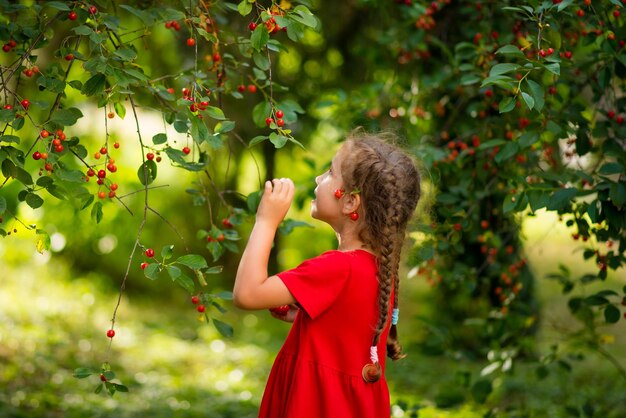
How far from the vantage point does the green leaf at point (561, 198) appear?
2.38m

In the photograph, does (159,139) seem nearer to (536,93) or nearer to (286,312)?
(286,312)

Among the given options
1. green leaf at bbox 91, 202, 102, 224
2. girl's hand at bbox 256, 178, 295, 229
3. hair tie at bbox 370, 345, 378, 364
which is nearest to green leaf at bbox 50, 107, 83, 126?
green leaf at bbox 91, 202, 102, 224

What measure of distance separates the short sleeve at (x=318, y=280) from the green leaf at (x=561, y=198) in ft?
2.65

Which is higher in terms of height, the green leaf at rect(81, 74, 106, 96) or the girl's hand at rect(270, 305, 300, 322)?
the green leaf at rect(81, 74, 106, 96)

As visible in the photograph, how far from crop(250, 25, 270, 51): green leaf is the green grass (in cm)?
158

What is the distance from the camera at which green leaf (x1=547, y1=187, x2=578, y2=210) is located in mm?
2377

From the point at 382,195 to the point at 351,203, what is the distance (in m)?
0.08

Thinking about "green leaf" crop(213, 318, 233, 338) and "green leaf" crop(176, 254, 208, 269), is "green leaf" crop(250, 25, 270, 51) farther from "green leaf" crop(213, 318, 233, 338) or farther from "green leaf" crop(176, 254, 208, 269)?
"green leaf" crop(213, 318, 233, 338)

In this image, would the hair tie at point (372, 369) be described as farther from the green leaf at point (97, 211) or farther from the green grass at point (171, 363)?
the green grass at point (171, 363)

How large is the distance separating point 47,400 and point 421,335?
325cm

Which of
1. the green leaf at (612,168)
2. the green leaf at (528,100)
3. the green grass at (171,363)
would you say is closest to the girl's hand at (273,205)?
the green leaf at (528,100)

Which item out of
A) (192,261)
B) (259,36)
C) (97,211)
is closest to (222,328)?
(192,261)

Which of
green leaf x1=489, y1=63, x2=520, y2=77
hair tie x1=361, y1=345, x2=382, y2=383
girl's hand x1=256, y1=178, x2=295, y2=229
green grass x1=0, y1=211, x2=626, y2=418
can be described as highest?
green grass x1=0, y1=211, x2=626, y2=418

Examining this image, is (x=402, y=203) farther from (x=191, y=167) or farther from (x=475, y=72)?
(x=475, y=72)
